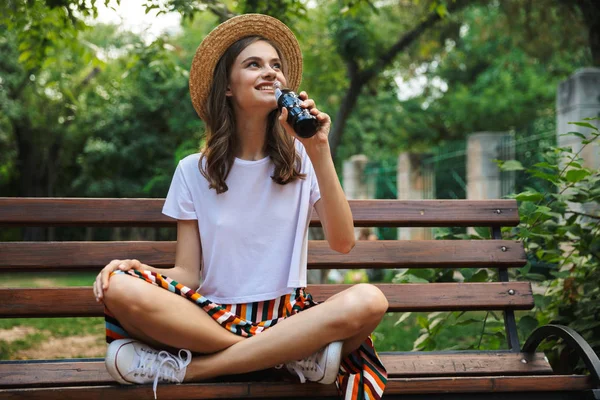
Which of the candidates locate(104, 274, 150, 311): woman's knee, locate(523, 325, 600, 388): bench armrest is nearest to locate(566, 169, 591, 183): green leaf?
locate(523, 325, 600, 388): bench armrest

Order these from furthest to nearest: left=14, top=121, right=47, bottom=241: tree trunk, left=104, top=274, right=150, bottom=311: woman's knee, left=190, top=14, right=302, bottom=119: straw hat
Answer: left=14, top=121, right=47, bottom=241: tree trunk < left=190, top=14, right=302, bottom=119: straw hat < left=104, top=274, right=150, bottom=311: woman's knee

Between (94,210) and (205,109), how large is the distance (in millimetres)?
654

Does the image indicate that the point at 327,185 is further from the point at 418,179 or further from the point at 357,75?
the point at 418,179

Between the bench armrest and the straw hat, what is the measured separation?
147cm

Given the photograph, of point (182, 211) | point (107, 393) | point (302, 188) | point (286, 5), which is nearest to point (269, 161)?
point (302, 188)

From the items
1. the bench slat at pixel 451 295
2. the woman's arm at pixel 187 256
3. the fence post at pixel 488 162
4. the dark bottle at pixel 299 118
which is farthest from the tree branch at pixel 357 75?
the dark bottle at pixel 299 118

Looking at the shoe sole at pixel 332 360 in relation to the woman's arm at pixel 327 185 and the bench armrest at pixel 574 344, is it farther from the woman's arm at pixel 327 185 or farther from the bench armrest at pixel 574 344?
the bench armrest at pixel 574 344

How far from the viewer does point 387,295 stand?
2.99 metres

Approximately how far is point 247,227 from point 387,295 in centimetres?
79

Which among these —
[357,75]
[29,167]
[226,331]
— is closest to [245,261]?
[226,331]

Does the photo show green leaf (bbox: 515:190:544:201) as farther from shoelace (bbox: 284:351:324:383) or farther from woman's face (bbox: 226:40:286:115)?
shoelace (bbox: 284:351:324:383)

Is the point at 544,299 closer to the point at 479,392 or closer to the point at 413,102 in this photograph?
the point at 479,392

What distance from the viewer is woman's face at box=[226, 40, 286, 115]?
2.63 meters

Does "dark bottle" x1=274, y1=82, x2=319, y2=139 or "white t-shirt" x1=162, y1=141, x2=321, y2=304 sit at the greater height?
"dark bottle" x1=274, y1=82, x2=319, y2=139
